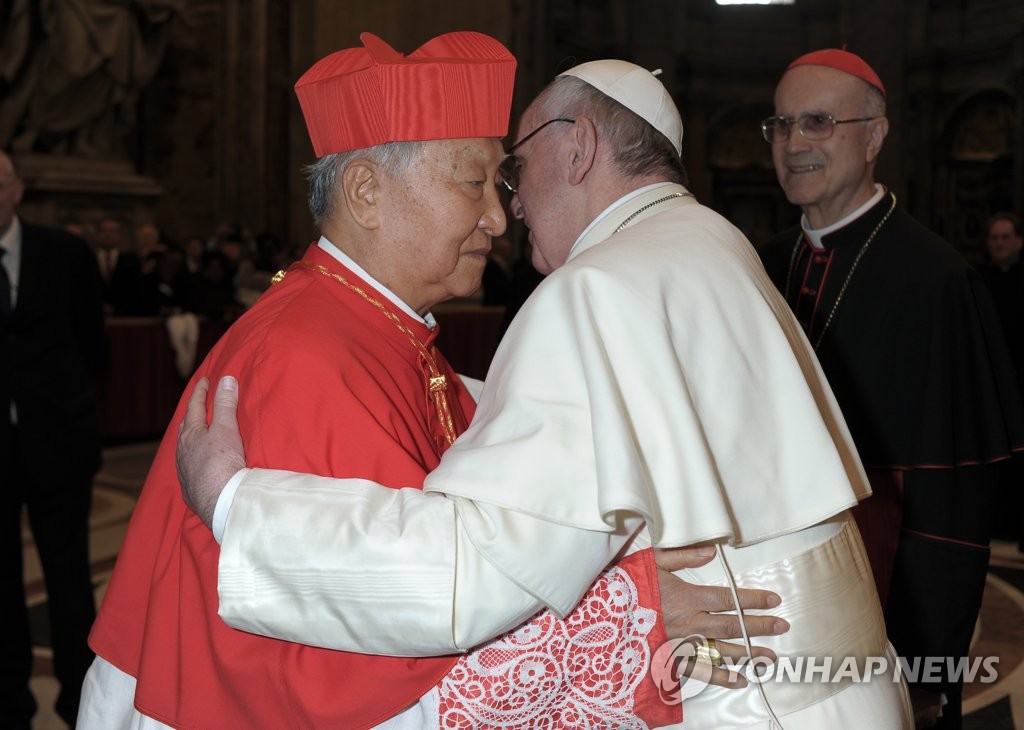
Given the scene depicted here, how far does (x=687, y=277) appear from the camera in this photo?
64.8 inches

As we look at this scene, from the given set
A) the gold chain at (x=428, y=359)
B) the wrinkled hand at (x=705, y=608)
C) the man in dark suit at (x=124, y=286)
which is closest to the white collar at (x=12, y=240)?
the gold chain at (x=428, y=359)

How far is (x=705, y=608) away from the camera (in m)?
1.64

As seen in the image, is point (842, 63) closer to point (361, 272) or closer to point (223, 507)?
point (361, 272)

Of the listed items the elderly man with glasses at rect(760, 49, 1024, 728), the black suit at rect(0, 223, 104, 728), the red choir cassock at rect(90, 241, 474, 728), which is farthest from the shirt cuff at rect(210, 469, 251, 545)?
the black suit at rect(0, 223, 104, 728)

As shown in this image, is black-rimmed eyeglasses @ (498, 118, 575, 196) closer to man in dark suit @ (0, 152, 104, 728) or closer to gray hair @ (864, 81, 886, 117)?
gray hair @ (864, 81, 886, 117)

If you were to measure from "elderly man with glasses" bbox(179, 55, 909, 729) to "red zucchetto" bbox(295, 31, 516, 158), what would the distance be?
28cm

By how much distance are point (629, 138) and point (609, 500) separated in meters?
0.83

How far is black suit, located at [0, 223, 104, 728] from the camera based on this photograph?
3805 mm

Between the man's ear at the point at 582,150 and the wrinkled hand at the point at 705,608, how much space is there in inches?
27.8

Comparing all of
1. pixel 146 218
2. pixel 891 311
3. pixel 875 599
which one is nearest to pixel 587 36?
pixel 146 218

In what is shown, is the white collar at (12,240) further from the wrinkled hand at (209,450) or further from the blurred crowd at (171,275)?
the blurred crowd at (171,275)

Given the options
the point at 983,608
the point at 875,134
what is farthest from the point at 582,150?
the point at 983,608

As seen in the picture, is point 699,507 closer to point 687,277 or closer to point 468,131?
point 687,277

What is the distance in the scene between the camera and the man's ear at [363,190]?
1.95m
